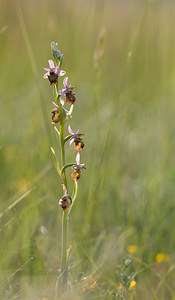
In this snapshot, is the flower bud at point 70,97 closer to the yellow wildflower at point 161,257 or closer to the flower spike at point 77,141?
the flower spike at point 77,141

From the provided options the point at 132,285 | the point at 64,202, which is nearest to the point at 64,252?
the point at 64,202

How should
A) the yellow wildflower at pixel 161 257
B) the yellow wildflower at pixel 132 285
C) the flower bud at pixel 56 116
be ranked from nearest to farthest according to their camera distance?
the flower bud at pixel 56 116 → the yellow wildflower at pixel 132 285 → the yellow wildflower at pixel 161 257

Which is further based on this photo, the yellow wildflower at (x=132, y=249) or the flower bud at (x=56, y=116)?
the yellow wildflower at (x=132, y=249)

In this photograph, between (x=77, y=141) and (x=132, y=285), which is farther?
(x=132, y=285)

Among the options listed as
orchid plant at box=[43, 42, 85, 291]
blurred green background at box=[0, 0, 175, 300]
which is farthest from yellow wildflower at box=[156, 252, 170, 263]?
orchid plant at box=[43, 42, 85, 291]

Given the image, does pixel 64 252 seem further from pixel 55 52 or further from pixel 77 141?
pixel 55 52

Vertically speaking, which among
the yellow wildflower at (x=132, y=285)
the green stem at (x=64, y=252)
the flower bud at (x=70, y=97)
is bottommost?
the yellow wildflower at (x=132, y=285)

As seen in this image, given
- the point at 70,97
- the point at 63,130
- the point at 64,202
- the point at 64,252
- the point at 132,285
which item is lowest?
the point at 132,285

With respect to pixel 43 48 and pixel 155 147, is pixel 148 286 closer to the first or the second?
pixel 155 147

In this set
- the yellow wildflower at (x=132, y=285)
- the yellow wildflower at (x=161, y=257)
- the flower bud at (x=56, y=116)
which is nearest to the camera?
the flower bud at (x=56, y=116)

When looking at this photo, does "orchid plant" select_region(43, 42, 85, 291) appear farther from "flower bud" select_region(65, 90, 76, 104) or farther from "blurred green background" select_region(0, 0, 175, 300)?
"blurred green background" select_region(0, 0, 175, 300)

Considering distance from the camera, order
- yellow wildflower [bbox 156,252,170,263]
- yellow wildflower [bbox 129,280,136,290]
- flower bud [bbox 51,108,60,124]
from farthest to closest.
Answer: yellow wildflower [bbox 156,252,170,263] < yellow wildflower [bbox 129,280,136,290] < flower bud [bbox 51,108,60,124]

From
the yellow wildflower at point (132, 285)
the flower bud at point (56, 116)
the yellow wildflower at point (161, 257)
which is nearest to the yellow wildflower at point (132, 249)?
the yellow wildflower at point (161, 257)

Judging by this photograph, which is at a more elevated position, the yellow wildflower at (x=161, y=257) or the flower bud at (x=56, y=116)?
the flower bud at (x=56, y=116)
